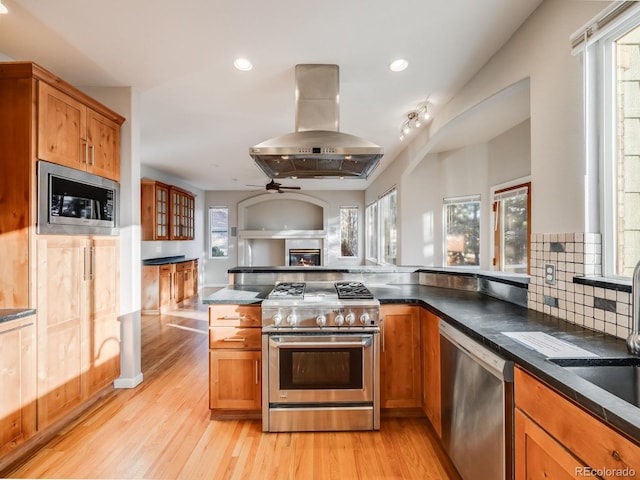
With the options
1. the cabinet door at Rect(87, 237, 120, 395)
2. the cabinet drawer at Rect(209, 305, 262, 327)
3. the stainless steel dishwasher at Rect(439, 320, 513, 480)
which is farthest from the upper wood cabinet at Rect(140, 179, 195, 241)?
the stainless steel dishwasher at Rect(439, 320, 513, 480)

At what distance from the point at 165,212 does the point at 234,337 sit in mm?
4621

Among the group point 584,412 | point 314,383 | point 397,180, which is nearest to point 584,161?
point 584,412

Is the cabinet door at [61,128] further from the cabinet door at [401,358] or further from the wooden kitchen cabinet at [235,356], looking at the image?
the cabinet door at [401,358]

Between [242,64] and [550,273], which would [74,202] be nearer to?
[242,64]

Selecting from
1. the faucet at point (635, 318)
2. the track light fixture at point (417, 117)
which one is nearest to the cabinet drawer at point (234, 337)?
the faucet at point (635, 318)

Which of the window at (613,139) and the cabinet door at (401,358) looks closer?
the window at (613,139)

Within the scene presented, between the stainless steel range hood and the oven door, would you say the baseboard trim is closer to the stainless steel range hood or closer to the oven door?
the oven door

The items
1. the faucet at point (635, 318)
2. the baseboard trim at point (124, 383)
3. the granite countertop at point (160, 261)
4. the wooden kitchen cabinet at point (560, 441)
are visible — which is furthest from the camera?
the granite countertop at point (160, 261)

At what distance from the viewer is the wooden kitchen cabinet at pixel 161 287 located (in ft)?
17.5

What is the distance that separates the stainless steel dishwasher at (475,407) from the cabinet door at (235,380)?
1.23m

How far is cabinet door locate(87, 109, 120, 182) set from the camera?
2.31 meters

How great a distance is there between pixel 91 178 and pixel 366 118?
261 centimetres

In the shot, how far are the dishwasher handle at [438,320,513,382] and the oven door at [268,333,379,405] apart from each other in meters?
0.55

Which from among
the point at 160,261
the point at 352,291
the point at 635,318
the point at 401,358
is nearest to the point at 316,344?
the point at 352,291
